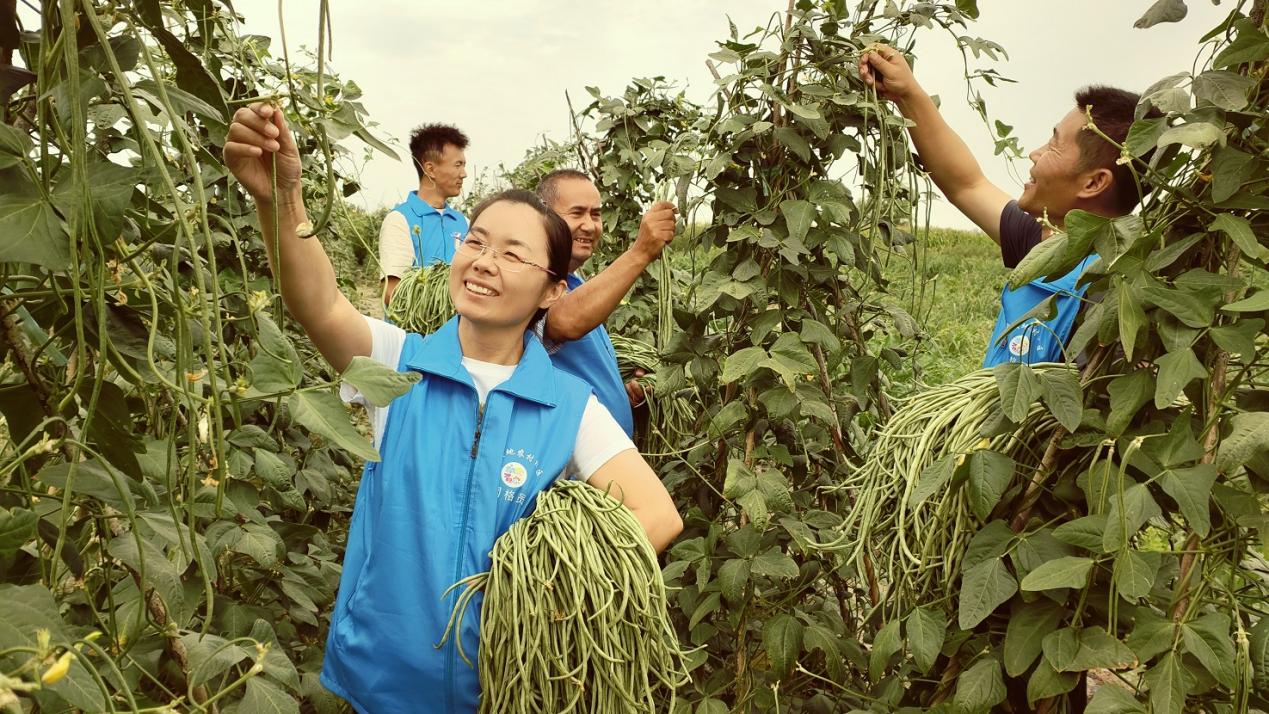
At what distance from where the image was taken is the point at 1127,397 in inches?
51.7

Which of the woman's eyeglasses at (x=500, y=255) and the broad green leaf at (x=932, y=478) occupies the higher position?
the woman's eyeglasses at (x=500, y=255)

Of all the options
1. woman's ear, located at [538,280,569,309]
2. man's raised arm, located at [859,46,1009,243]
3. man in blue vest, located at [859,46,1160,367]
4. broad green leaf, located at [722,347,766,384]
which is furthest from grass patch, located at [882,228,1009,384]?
woman's ear, located at [538,280,569,309]

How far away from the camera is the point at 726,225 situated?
1920 mm

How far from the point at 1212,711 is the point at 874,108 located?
111cm

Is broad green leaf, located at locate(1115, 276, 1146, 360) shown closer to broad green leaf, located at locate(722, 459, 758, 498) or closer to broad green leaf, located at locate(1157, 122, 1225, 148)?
broad green leaf, located at locate(1157, 122, 1225, 148)

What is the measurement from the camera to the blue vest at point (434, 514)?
137 cm

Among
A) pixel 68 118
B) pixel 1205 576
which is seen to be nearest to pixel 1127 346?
pixel 1205 576

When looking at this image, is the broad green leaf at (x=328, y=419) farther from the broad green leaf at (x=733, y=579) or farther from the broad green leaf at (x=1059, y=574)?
the broad green leaf at (x=733, y=579)

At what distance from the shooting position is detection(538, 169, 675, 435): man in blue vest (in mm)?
1964

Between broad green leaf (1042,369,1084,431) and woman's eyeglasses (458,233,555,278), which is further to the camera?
woman's eyeglasses (458,233,555,278)

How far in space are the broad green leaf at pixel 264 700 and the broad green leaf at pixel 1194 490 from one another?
1.12 metres

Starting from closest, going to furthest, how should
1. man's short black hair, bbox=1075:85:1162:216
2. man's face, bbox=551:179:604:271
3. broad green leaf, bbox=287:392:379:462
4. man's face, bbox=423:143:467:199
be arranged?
broad green leaf, bbox=287:392:379:462 → man's short black hair, bbox=1075:85:1162:216 → man's face, bbox=551:179:604:271 → man's face, bbox=423:143:467:199

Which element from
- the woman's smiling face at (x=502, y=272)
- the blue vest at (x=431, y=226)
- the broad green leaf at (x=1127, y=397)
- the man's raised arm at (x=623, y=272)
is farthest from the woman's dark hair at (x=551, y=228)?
the blue vest at (x=431, y=226)

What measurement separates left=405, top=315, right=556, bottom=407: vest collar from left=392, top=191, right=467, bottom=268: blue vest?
1.90 meters
